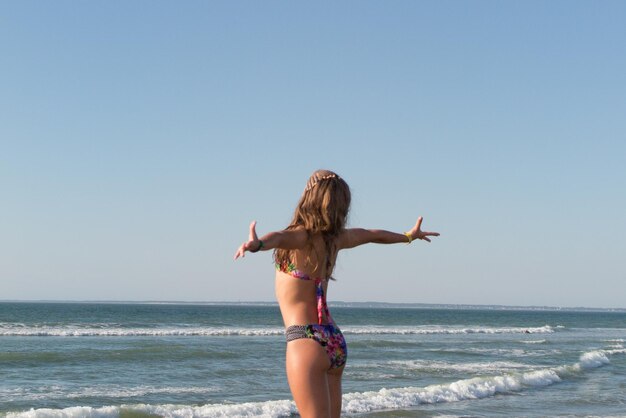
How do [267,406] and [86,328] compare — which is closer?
[267,406]

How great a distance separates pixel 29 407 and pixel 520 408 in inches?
329

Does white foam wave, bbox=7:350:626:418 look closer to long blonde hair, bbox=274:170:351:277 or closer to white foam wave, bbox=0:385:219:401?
white foam wave, bbox=0:385:219:401

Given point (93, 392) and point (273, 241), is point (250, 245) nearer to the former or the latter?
point (273, 241)

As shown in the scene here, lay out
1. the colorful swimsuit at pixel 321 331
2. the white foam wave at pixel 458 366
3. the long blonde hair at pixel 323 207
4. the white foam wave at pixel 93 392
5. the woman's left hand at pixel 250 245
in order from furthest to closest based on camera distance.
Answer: the white foam wave at pixel 458 366, the white foam wave at pixel 93 392, the colorful swimsuit at pixel 321 331, the long blonde hair at pixel 323 207, the woman's left hand at pixel 250 245

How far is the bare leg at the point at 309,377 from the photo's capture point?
3725 mm

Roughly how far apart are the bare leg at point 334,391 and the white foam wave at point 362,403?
28.7 ft

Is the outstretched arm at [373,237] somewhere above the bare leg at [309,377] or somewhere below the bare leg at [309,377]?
above

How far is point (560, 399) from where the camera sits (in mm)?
15094

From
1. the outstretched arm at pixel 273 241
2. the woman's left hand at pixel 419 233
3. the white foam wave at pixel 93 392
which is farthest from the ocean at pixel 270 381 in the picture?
the outstretched arm at pixel 273 241

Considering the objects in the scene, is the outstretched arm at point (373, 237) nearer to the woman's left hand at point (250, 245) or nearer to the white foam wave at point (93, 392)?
the woman's left hand at point (250, 245)

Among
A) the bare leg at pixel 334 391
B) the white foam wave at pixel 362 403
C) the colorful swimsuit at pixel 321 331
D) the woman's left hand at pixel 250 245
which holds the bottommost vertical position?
the white foam wave at pixel 362 403

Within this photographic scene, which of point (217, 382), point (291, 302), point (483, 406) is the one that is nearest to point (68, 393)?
point (217, 382)

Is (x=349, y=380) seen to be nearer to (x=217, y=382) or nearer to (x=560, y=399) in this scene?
(x=217, y=382)

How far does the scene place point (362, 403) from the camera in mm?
13430
